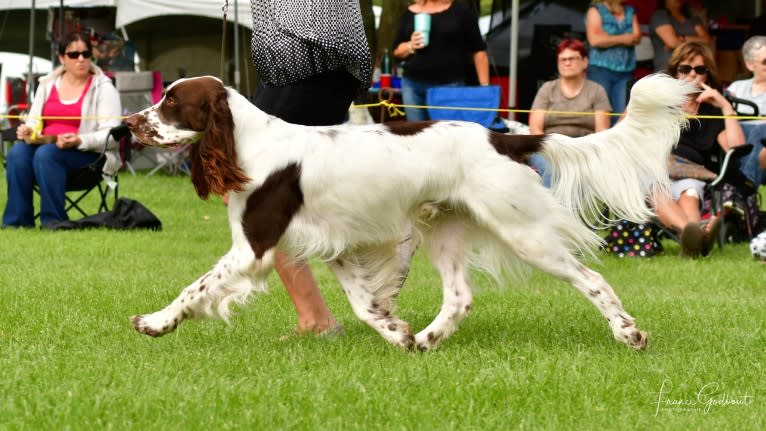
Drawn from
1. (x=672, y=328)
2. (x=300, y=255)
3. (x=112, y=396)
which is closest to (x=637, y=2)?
(x=672, y=328)

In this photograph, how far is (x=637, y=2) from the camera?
13180 mm

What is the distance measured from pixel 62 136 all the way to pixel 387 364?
573 centimetres

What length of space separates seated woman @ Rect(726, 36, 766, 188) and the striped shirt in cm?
434

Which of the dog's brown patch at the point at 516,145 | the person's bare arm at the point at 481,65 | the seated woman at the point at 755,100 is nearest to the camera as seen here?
the dog's brown patch at the point at 516,145

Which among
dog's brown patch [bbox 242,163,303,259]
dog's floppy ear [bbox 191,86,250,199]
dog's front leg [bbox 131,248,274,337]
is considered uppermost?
dog's floppy ear [bbox 191,86,250,199]

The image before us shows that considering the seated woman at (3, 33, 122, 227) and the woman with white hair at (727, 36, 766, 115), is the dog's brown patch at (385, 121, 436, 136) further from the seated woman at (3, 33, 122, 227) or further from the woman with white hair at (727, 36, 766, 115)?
the seated woman at (3, 33, 122, 227)

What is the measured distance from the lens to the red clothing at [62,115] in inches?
384

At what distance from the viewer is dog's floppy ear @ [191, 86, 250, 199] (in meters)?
4.53

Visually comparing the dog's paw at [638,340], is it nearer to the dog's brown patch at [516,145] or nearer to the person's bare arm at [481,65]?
the dog's brown patch at [516,145]

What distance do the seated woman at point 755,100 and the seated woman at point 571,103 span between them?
0.96 meters

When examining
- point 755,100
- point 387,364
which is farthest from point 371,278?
point 755,100

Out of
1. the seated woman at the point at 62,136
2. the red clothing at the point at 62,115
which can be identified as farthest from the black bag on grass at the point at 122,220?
the red clothing at the point at 62,115

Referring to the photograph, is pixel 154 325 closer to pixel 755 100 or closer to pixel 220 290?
pixel 220 290

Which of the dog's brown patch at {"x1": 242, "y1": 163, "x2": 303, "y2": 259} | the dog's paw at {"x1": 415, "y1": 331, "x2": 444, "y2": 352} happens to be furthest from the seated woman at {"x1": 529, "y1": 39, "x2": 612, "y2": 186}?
the dog's brown patch at {"x1": 242, "y1": 163, "x2": 303, "y2": 259}
